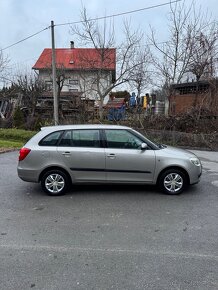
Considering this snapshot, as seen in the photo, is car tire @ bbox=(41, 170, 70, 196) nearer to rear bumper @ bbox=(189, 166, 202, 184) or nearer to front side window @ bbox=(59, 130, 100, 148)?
front side window @ bbox=(59, 130, 100, 148)

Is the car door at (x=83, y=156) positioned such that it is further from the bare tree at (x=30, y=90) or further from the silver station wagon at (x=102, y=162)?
the bare tree at (x=30, y=90)

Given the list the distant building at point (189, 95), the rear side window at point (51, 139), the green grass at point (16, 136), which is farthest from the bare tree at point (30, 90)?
the rear side window at point (51, 139)

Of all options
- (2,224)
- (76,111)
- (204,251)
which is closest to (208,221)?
(204,251)

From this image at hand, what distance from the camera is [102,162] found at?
6.41 meters

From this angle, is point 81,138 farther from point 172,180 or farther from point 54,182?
point 172,180

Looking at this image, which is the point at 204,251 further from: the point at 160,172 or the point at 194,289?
the point at 160,172

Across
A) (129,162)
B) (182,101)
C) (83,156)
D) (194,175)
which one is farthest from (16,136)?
(194,175)

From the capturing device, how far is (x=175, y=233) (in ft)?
14.6

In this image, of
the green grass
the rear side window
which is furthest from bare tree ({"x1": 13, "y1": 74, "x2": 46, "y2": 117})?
the rear side window

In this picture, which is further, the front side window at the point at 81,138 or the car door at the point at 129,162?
the front side window at the point at 81,138

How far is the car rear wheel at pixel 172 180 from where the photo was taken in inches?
254

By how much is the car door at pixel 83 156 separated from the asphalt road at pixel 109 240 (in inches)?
17.7

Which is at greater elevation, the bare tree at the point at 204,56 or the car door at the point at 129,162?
the bare tree at the point at 204,56

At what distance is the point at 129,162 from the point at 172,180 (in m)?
1.03
